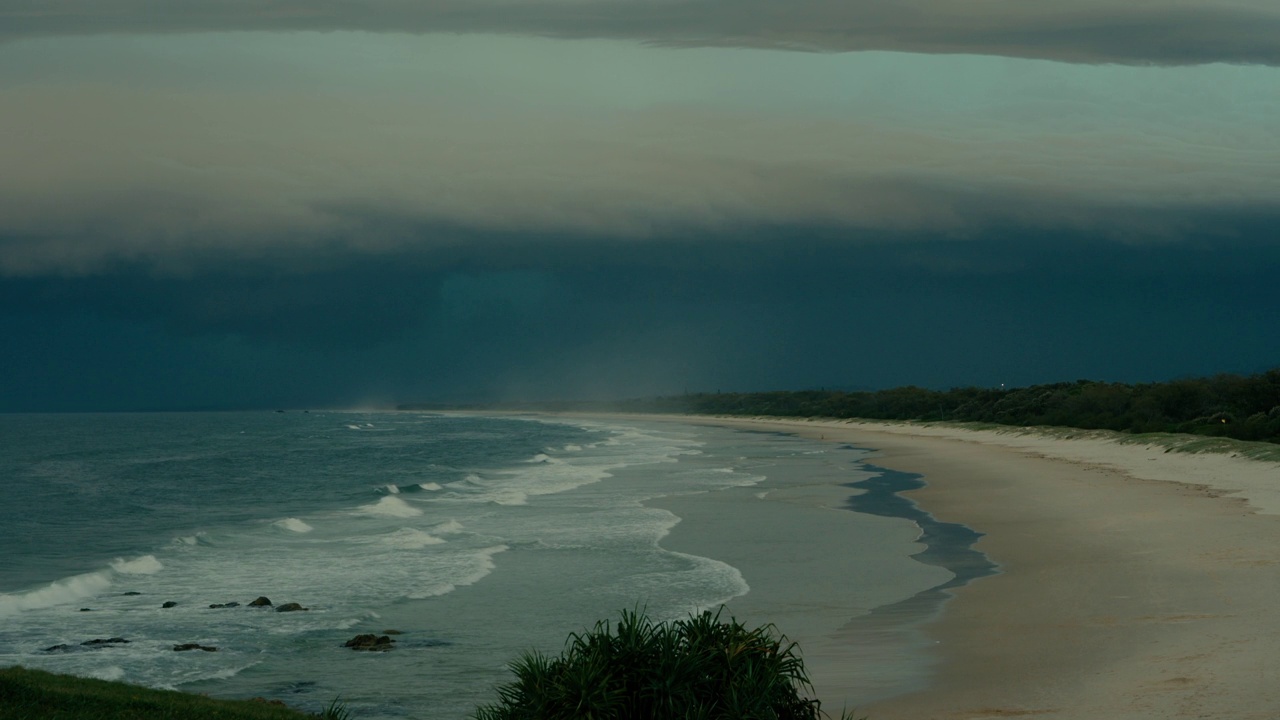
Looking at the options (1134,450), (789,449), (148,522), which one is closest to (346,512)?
(148,522)

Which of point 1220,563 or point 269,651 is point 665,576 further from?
point 1220,563

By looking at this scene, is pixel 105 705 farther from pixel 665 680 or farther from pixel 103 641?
pixel 103 641

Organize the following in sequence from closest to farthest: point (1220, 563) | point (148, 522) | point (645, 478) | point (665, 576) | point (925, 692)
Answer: point (925, 692)
point (1220, 563)
point (665, 576)
point (148, 522)
point (645, 478)

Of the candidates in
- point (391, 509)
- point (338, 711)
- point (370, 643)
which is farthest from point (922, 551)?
point (391, 509)

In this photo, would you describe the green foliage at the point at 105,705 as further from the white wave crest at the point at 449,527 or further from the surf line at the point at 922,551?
the white wave crest at the point at 449,527

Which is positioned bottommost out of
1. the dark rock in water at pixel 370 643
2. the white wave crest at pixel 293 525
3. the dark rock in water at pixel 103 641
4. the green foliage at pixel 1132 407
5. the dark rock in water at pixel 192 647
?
the white wave crest at pixel 293 525

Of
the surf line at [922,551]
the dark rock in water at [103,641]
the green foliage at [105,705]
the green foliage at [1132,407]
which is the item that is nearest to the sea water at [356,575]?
the dark rock in water at [103,641]

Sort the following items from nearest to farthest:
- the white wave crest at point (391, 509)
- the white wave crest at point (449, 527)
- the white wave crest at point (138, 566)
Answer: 1. the white wave crest at point (138, 566)
2. the white wave crest at point (449, 527)
3. the white wave crest at point (391, 509)
